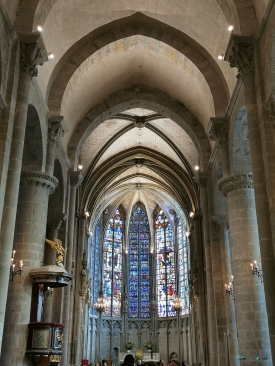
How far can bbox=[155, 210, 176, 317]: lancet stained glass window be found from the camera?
3788cm

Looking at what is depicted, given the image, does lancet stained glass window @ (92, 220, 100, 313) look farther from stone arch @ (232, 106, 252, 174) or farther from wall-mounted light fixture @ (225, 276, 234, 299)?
stone arch @ (232, 106, 252, 174)

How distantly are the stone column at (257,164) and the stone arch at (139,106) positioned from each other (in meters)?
7.49

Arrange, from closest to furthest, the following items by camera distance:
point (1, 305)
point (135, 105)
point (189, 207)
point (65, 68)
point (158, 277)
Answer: point (1, 305)
point (65, 68)
point (135, 105)
point (189, 207)
point (158, 277)

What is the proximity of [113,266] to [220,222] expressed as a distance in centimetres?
2104

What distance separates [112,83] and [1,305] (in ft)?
45.2

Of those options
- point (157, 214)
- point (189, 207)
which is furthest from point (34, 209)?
point (157, 214)

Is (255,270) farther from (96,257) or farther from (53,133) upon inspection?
(96,257)

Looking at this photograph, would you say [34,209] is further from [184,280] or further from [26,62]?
[184,280]

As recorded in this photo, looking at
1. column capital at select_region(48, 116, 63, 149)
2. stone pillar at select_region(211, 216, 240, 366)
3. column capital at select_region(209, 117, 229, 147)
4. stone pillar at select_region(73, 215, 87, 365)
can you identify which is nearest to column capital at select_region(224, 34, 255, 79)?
column capital at select_region(209, 117, 229, 147)

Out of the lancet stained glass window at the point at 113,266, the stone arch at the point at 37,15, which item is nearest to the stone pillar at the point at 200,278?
the lancet stained glass window at the point at 113,266

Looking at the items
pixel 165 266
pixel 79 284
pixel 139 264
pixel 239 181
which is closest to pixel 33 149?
pixel 239 181

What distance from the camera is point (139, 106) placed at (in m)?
23.1

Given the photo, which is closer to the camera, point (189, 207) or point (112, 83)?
point (112, 83)

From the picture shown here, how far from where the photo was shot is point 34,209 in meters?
15.5
